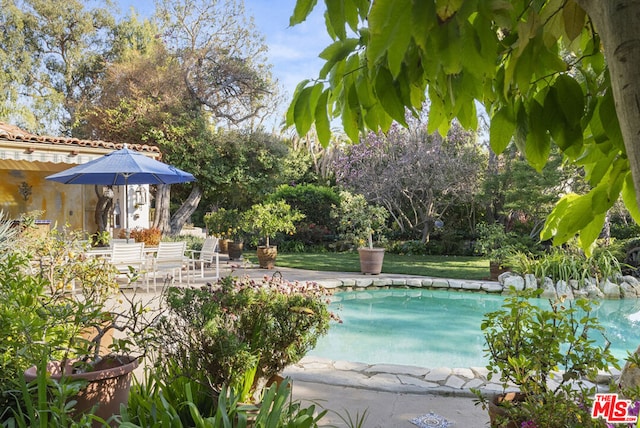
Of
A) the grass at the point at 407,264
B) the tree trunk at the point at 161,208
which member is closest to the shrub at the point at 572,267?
the grass at the point at 407,264

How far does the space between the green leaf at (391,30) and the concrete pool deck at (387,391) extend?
2.79 m

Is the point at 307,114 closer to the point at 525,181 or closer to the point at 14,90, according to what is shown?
the point at 525,181

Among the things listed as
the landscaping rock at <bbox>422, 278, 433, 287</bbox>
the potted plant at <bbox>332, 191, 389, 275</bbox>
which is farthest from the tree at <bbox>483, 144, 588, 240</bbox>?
the landscaping rock at <bbox>422, 278, 433, 287</bbox>

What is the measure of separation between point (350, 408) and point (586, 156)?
2876mm

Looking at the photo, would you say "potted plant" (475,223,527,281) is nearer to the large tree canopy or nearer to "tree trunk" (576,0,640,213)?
the large tree canopy

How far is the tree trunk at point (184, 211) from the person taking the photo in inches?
639

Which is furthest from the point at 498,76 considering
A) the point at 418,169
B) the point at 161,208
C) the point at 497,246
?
the point at 161,208

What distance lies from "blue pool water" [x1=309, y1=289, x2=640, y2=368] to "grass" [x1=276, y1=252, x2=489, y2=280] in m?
1.81

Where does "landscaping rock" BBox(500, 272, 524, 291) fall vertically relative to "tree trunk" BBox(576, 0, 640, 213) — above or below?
below

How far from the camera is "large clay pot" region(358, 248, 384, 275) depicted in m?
11.5

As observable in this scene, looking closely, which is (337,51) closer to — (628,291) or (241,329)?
(241,329)

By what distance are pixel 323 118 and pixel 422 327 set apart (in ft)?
24.2

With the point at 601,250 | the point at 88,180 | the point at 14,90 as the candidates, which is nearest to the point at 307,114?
the point at 88,180

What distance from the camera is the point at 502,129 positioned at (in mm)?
1043
